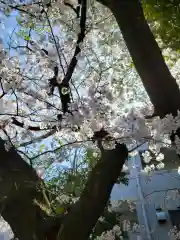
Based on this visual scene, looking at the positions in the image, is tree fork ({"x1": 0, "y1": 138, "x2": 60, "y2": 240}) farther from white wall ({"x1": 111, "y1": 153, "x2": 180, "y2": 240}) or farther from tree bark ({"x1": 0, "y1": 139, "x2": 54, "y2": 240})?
white wall ({"x1": 111, "y1": 153, "x2": 180, "y2": 240})

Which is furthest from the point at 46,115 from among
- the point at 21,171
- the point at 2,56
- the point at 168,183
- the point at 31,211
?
the point at 168,183

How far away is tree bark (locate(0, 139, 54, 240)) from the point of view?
5.33ft

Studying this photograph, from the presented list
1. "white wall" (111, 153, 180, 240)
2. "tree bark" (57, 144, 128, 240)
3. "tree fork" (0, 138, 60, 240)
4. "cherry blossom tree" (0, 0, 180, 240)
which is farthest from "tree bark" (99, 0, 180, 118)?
"white wall" (111, 153, 180, 240)

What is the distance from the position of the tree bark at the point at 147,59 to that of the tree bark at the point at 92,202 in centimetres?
48

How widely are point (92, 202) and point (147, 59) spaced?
101 cm

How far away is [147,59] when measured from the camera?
6.77 feet

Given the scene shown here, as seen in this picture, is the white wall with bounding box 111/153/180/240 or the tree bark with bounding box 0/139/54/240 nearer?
the tree bark with bounding box 0/139/54/240

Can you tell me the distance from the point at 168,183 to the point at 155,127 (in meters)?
6.30

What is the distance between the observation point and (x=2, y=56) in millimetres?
2434

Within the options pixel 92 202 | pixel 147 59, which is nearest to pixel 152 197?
pixel 147 59

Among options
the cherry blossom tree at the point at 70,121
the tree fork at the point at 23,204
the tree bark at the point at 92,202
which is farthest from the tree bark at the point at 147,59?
the tree fork at the point at 23,204

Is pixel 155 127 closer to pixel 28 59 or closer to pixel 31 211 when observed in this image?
pixel 31 211

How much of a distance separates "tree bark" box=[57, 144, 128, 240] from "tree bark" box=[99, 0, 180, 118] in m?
0.48

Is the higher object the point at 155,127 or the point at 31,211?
the point at 155,127
